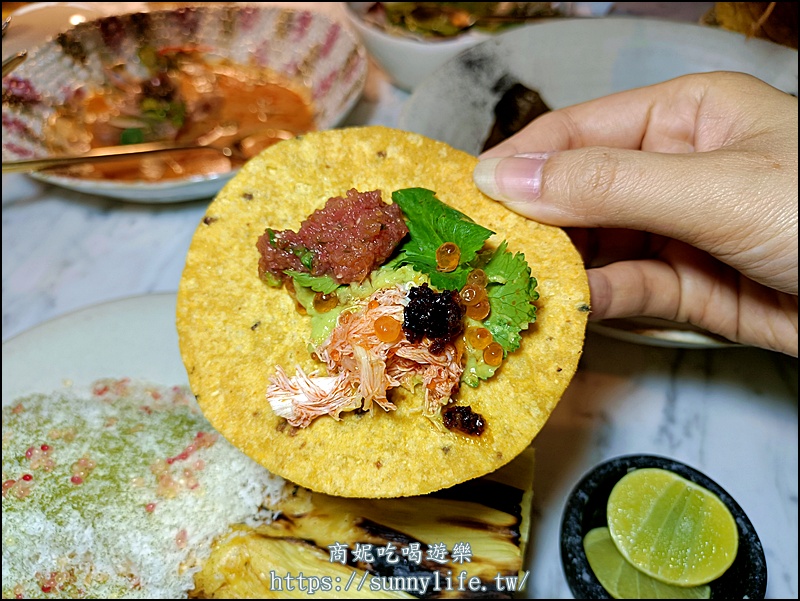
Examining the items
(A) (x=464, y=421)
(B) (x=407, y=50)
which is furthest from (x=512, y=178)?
(B) (x=407, y=50)

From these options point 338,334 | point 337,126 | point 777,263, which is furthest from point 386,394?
point 337,126

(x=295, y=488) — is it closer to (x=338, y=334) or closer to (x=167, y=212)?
(x=338, y=334)

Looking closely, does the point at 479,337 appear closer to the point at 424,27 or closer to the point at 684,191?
the point at 684,191

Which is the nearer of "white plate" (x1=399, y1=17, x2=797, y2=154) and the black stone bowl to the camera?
the black stone bowl

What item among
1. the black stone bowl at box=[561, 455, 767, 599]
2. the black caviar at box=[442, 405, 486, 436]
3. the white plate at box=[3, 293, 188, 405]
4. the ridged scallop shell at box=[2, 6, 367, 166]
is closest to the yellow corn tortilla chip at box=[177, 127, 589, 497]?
the black caviar at box=[442, 405, 486, 436]

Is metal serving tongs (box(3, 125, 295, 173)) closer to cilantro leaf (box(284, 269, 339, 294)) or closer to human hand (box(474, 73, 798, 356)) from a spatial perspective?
human hand (box(474, 73, 798, 356))

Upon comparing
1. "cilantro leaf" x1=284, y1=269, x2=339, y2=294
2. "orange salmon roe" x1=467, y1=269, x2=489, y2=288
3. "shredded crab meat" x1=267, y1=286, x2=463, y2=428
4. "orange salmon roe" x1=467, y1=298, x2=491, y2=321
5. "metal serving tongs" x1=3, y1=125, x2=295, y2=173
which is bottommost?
"metal serving tongs" x1=3, y1=125, x2=295, y2=173
